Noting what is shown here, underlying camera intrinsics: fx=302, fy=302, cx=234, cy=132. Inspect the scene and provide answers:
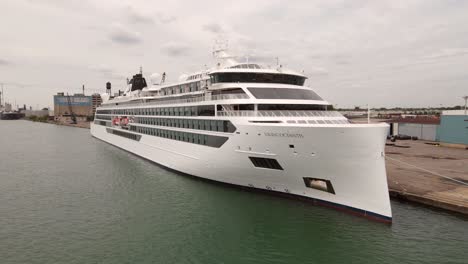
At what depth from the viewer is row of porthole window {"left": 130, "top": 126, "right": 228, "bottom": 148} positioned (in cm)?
2328

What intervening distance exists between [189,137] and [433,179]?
20682 mm

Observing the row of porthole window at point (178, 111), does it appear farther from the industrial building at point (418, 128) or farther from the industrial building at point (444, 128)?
the industrial building at point (418, 128)

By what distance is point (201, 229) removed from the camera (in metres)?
17.6

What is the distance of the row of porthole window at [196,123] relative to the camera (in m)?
22.5

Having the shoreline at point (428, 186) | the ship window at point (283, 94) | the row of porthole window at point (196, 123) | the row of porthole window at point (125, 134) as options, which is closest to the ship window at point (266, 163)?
the row of porthole window at point (196, 123)

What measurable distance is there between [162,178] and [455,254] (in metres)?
22.9

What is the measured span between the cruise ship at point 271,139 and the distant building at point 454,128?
30.3 metres

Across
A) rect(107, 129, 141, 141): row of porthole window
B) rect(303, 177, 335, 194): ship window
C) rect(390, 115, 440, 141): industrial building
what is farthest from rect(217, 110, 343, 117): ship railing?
→ rect(390, 115, 440, 141): industrial building

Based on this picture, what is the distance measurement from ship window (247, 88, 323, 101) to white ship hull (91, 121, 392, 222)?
9.91 ft

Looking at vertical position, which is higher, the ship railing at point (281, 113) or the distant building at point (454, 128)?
the ship railing at point (281, 113)

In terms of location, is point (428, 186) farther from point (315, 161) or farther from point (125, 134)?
point (125, 134)

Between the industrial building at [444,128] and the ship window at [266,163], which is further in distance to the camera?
the industrial building at [444,128]

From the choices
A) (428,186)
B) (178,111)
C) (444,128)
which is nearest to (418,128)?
(444,128)

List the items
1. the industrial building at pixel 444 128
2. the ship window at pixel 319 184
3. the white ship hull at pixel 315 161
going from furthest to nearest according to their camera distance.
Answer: the industrial building at pixel 444 128 → the ship window at pixel 319 184 → the white ship hull at pixel 315 161
